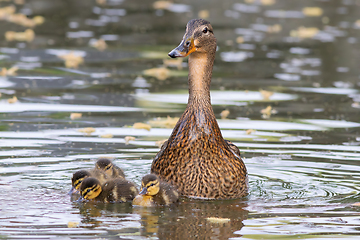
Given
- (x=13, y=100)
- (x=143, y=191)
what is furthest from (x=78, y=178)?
(x=13, y=100)

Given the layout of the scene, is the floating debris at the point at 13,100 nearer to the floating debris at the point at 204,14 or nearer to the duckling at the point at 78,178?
the duckling at the point at 78,178

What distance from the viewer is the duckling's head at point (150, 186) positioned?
6906 mm

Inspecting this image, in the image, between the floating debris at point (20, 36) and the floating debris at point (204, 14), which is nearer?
the floating debris at point (20, 36)

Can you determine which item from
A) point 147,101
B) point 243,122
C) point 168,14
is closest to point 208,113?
point 243,122

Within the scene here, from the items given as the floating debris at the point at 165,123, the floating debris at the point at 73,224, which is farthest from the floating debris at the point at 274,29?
the floating debris at the point at 73,224

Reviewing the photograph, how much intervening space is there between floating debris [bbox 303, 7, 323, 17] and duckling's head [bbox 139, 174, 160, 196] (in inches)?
608

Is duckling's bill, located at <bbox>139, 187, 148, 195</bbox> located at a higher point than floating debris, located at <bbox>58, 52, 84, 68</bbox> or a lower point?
lower

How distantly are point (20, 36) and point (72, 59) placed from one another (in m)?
2.77

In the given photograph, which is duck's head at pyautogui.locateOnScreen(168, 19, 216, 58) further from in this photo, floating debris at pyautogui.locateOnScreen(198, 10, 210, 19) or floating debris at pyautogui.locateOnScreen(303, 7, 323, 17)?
floating debris at pyautogui.locateOnScreen(303, 7, 323, 17)

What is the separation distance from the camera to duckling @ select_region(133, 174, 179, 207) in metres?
6.92

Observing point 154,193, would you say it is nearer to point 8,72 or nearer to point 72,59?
Result: point 8,72

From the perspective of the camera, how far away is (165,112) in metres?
11.0

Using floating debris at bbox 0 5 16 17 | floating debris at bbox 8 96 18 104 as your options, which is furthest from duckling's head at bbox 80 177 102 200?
floating debris at bbox 0 5 16 17

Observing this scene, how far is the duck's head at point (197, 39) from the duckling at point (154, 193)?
1.31 metres
